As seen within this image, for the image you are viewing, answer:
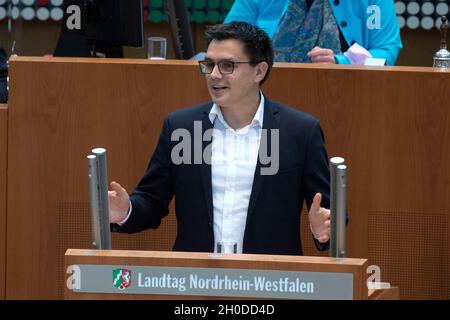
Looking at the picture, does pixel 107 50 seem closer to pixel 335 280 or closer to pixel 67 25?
pixel 67 25

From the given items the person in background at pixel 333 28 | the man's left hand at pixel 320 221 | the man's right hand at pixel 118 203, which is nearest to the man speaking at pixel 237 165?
the man's right hand at pixel 118 203

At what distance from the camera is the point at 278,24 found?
19.3ft

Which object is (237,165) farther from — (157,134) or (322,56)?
(322,56)

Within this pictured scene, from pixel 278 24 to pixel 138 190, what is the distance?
5.62 ft

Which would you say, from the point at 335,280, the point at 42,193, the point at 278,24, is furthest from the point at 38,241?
the point at 335,280

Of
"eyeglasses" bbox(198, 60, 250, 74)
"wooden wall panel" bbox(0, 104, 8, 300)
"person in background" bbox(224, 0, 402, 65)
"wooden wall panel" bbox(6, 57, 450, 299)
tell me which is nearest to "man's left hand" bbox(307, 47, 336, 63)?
"wooden wall panel" bbox(6, 57, 450, 299)

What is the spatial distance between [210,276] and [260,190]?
995mm

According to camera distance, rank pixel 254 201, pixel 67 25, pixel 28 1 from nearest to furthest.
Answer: pixel 254 201, pixel 67 25, pixel 28 1

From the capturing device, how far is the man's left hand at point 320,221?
3867 millimetres

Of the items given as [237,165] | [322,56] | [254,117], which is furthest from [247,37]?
[322,56]

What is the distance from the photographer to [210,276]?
3432mm

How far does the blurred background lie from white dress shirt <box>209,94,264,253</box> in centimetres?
403

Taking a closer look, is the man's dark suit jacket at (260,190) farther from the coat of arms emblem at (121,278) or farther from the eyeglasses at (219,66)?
the coat of arms emblem at (121,278)
